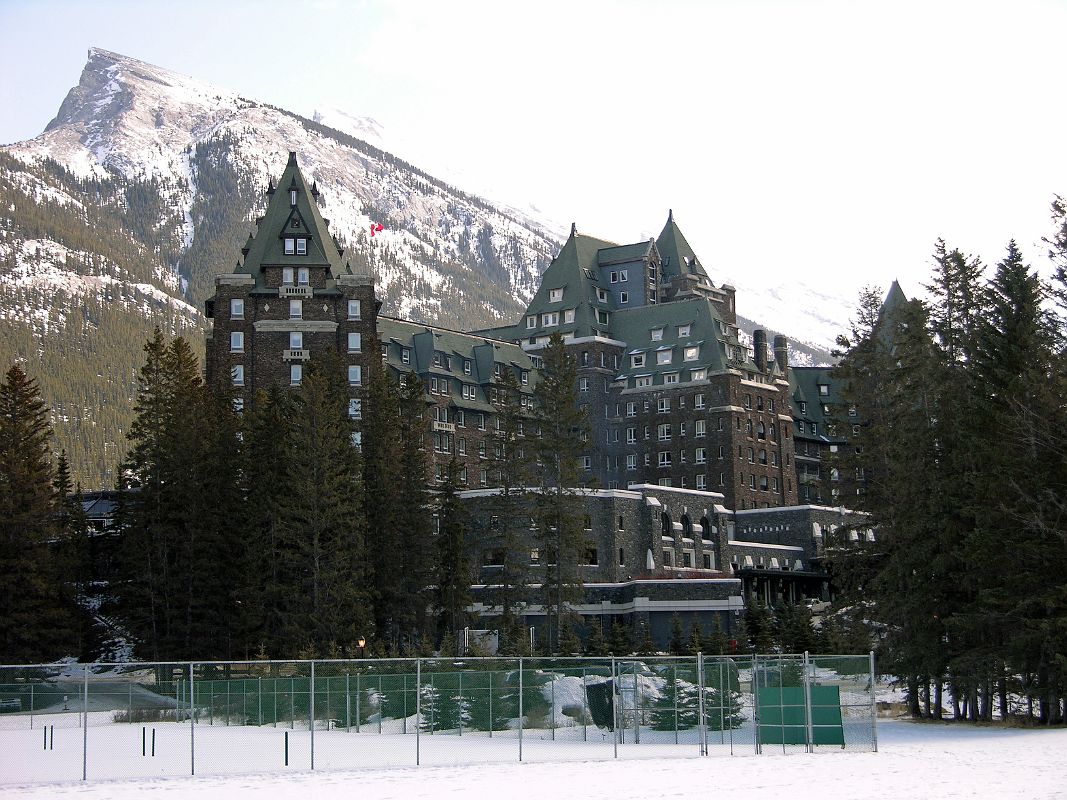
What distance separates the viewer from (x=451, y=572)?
91.4m

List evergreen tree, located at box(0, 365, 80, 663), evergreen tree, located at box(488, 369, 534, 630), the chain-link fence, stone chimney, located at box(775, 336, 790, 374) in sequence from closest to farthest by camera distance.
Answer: the chain-link fence < evergreen tree, located at box(0, 365, 80, 663) < evergreen tree, located at box(488, 369, 534, 630) < stone chimney, located at box(775, 336, 790, 374)

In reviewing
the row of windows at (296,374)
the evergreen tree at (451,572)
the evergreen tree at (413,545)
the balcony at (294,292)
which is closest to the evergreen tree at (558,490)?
the evergreen tree at (451,572)

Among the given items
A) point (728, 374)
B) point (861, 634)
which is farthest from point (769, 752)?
point (728, 374)

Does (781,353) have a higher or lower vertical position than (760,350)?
higher

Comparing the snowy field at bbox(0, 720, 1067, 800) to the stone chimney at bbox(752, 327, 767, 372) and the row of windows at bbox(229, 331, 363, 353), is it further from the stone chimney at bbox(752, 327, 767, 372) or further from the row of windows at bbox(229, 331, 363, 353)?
the stone chimney at bbox(752, 327, 767, 372)

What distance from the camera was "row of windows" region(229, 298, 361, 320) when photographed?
356 feet

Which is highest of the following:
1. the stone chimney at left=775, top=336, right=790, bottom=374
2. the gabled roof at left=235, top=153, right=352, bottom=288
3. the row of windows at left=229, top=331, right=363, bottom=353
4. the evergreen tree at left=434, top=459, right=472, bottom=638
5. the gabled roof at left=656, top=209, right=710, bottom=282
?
the gabled roof at left=656, top=209, right=710, bottom=282

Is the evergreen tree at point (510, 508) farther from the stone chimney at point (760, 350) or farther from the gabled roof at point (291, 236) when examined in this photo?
the stone chimney at point (760, 350)

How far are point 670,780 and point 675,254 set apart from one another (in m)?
117

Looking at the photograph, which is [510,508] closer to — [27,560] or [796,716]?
[27,560]

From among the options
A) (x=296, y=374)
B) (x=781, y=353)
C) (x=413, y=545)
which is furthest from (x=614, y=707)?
(x=781, y=353)

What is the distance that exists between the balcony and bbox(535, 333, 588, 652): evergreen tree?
19498mm

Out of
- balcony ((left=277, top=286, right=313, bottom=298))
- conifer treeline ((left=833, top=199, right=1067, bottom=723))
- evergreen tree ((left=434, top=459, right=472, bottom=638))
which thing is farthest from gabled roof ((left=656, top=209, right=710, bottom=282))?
conifer treeline ((left=833, top=199, right=1067, bottom=723))

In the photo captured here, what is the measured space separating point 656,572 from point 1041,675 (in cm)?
6128
